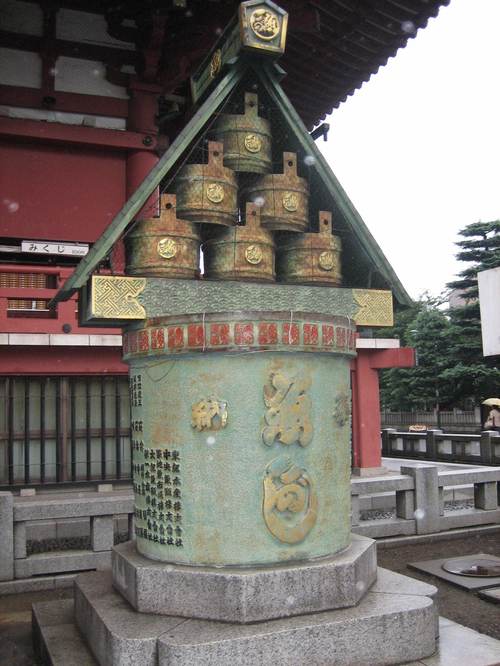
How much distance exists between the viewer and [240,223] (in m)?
5.54

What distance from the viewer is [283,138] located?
18.4ft

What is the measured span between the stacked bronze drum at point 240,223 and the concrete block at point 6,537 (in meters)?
3.82

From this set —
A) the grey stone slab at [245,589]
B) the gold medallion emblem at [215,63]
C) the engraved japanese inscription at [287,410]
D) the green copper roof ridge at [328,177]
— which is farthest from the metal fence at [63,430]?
the engraved japanese inscription at [287,410]

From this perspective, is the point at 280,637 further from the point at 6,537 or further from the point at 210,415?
the point at 6,537

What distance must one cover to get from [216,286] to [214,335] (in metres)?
0.64

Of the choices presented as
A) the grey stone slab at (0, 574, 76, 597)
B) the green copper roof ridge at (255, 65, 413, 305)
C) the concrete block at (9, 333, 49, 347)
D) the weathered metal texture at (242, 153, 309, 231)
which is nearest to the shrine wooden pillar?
the concrete block at (9, 333, 49, 347)

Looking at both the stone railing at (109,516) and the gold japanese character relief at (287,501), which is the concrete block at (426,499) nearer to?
the stone railing at (109,516)

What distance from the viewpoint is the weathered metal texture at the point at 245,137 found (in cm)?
532

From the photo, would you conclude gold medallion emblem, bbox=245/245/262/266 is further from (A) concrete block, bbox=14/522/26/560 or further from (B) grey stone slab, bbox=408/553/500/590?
(A) concrete block, bbox=14/522/26/560

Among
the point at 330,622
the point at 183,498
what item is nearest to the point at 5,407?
the point at 183,498

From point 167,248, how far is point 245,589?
8.57 ft

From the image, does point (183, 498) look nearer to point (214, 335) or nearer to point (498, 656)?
point (214, 335)

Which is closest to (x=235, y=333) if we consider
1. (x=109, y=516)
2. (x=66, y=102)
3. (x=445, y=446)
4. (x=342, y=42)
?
(x=109, y=516)

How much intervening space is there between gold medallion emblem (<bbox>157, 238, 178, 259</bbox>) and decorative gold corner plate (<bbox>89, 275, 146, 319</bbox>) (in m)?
0.30
